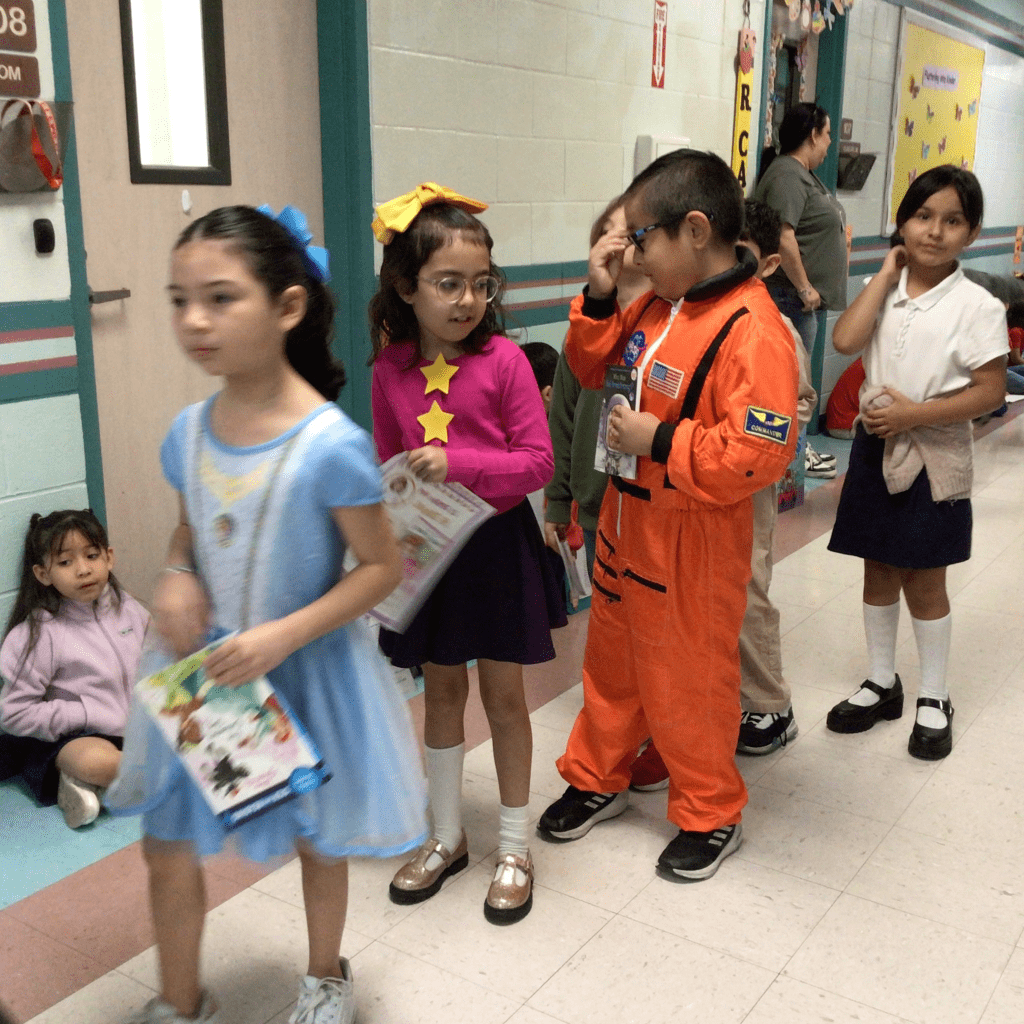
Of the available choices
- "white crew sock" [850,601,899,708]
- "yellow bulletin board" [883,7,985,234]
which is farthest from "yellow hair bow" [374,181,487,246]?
"yellow bulletin board" [883,7,985,234]

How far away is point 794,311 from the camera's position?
530 cm

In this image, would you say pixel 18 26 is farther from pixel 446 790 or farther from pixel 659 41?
pixel 659 41

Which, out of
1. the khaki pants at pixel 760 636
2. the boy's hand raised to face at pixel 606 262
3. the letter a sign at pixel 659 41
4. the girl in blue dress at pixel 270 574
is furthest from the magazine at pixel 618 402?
the letter a sign at pixel 659 41

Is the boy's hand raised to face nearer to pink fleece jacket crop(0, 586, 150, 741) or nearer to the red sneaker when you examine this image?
the red sneaker

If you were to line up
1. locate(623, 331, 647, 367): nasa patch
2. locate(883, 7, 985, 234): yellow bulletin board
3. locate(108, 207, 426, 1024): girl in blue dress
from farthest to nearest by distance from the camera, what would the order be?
locate(883, 7, 985, 234): yellow bulletin board < locate(623, 331, 647, 367): nasa patch < locate(108, 207, 426, 1024): girl in blue dress

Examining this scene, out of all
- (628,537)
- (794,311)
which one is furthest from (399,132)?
(794,311)

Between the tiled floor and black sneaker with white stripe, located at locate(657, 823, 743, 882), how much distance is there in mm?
29

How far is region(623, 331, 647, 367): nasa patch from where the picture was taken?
7.18ft

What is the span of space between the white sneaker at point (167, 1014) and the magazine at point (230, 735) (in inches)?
15.1

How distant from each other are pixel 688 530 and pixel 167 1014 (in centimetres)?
118

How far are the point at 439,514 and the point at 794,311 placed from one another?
12.5 feet

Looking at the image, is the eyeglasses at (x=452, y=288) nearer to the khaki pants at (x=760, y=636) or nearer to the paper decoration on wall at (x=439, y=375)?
the paper decoration on wall at (x=439, y=375)

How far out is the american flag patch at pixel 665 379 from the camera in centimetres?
209

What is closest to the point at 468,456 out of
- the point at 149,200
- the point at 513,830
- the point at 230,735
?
the point at 230,735
